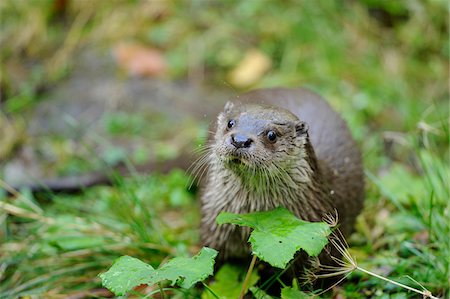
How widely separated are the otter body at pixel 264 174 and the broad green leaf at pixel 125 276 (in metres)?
0.40

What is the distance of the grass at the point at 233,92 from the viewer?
2441 mm

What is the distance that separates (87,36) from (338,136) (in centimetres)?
235

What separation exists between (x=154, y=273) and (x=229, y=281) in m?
0.59

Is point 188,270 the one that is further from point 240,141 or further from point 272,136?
point 272,136

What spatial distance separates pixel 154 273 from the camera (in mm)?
1659

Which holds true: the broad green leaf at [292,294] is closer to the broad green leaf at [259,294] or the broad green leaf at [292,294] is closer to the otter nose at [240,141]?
the broad green leaf at [259,294]

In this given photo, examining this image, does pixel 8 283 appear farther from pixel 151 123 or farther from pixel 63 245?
pixel 151 123

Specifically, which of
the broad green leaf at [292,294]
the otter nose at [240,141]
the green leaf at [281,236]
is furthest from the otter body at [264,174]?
the broad green leaf at [292,294]

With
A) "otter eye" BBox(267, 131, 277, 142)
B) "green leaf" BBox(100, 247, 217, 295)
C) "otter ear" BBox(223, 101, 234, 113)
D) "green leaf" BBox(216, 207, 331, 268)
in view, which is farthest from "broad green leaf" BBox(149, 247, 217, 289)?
"otter ear" BBox(223, 101, 234, 113)

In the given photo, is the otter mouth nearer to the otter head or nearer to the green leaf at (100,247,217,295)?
the otter head

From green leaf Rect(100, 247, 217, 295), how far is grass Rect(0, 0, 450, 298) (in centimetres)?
69

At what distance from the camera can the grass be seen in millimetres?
2441

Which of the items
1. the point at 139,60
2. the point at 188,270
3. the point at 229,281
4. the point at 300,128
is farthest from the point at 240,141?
the point at 139,60

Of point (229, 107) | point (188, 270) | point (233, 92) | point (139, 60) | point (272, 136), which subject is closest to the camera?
point (188, 270)
